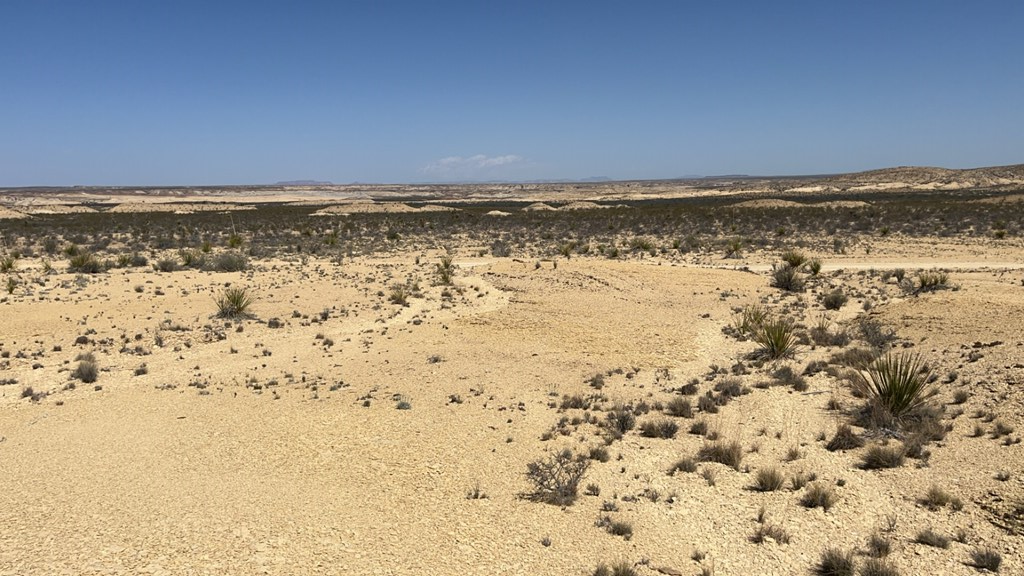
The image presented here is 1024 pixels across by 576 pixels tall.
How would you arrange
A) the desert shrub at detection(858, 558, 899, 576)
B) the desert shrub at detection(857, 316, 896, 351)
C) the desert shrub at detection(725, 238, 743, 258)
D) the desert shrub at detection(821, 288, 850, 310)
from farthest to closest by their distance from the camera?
the desert shrub at detection(725, 238, 743, 258) → the desert shrub at detection(821, 288, 850, 310) → the desert shrub at detection(857, 316, 896, 351) → the desert shrub at detection(858, 558, 899, 576)

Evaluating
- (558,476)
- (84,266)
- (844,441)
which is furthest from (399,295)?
(84,266)

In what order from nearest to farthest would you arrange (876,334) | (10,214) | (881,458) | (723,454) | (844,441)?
(881,458)
(723,454)
(844,441)
(876,334)
(10,214)

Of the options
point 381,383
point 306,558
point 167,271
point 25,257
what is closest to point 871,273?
point 381,383

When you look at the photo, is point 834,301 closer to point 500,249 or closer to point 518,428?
point 518,428

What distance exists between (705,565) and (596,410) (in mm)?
3866

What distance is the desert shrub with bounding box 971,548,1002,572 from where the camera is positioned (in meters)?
4.85

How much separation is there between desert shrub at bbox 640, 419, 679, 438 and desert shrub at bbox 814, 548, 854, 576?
2829 millimetres

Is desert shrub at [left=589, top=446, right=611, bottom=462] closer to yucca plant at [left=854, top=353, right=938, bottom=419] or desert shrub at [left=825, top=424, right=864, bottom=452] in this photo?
desert shrub at [left=825, top=424, right=864, bottom=452]

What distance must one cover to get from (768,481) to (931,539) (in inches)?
55.7

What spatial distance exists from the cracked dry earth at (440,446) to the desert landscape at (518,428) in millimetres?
37

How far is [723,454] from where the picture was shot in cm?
705

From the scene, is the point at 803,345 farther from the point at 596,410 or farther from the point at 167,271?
the point at 167,271

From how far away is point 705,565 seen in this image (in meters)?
5.08

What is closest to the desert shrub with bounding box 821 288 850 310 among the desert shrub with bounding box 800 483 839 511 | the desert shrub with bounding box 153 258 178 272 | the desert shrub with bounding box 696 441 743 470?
the desert shrub with bounding box 696 441 743 470
